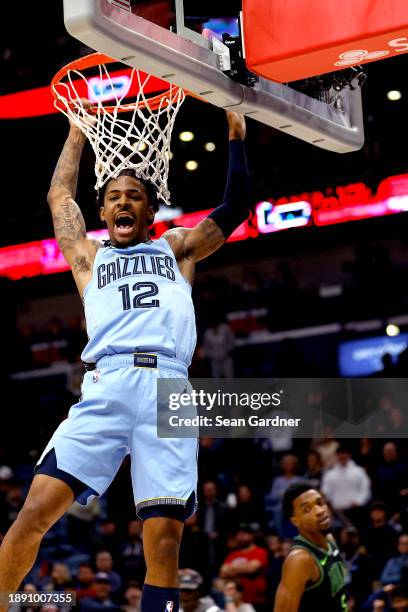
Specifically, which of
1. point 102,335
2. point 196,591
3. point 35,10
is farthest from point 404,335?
point 102,335

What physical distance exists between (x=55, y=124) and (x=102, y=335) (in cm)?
992

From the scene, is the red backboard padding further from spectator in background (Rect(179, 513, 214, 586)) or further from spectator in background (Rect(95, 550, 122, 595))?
spectator in background (Rect(95, 550, 122, 595))

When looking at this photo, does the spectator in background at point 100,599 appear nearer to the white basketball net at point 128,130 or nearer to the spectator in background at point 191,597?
the spectator in background at point 191,597

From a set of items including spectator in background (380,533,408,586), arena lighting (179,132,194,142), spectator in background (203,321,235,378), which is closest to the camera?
spectator in background (380,533,408,586)

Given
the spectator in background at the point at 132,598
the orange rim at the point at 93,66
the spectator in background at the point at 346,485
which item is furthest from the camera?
the spectator in background at the point at 346,485

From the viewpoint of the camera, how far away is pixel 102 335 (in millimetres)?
4609

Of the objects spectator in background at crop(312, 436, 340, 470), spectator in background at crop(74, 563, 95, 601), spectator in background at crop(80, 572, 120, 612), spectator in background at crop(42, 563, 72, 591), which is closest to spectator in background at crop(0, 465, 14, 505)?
spectator in background at crop(42, 563, 72, 591)

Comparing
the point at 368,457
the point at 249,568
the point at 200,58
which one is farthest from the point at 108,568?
the point at 200,58

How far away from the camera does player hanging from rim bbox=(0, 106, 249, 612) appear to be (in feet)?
14.1

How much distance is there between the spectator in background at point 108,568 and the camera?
1033 centimetres

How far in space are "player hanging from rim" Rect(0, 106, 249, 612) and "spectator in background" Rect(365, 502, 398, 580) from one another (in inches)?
208

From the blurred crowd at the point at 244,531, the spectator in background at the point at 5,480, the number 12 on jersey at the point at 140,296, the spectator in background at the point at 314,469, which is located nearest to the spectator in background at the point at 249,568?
the blurred crowd at the point at 244,531

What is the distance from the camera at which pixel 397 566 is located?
925cm

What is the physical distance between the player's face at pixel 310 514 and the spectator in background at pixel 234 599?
7.24 feet
